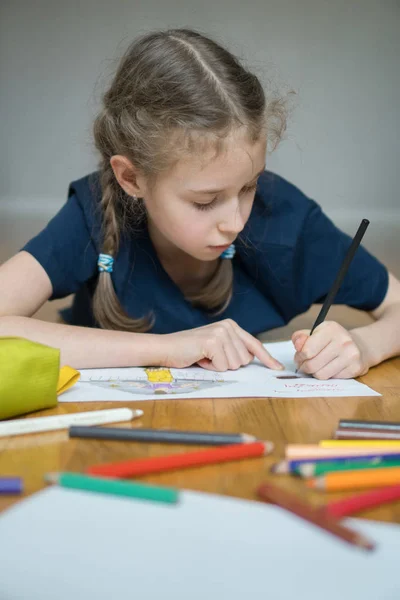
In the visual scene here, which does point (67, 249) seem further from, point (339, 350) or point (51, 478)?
point (51, 478)

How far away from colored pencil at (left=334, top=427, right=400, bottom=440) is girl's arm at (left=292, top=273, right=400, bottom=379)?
0.81ft

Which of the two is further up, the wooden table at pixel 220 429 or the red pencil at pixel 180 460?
the red pencil at pixel 180 460

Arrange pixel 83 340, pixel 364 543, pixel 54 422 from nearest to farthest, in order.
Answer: pixel 364 543
pixel 54 422
pixel 83 340

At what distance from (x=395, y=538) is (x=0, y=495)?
0.76 ft

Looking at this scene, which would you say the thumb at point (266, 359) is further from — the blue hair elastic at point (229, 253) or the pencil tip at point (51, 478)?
the pencil tip at point (51, 478)

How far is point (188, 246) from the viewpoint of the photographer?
38.5 inches

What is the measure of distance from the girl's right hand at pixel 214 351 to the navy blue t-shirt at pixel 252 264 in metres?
0.28

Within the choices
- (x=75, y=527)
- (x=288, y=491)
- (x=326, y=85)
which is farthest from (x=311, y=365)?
(x=326, y=85)

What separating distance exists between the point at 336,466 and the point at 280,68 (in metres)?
4.54

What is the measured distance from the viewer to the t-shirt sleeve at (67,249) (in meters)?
1.08

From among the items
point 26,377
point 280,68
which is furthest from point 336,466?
point 280,68

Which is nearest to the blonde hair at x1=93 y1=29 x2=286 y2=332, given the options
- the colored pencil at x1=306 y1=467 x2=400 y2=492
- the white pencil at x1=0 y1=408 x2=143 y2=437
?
the white pencil at x1=0 y1=408 x2=143 y2=437

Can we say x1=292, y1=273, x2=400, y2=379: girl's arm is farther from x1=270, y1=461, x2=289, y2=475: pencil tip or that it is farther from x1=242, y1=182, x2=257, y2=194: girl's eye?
x1=270, y1=461, x2=289, y2=475: pencil tip

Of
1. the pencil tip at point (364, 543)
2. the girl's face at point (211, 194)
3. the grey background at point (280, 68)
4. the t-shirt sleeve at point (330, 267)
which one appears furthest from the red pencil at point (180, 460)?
the grey background at point (280, 68)
